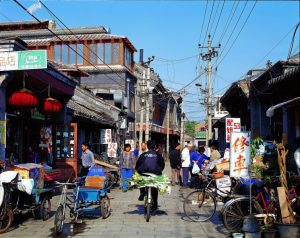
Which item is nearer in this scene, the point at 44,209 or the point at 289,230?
the point at 289,230

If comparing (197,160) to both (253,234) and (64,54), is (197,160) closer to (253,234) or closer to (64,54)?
(253,234)

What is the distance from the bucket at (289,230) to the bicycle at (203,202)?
2454mm

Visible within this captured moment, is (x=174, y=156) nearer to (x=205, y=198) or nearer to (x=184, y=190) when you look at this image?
(x=184, y=190)

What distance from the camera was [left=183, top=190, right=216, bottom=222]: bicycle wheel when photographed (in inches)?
409

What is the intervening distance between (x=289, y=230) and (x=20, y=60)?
26.6ft

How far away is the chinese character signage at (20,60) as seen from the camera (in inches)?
460

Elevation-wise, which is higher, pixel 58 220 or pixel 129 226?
pixel 58 220

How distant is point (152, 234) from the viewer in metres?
8.92

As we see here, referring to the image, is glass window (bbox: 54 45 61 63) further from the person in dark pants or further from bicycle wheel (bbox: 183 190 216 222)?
bicycle wheel (bbox: 183 190 216 222)

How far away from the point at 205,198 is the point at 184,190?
7.53 m

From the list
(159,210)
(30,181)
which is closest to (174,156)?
(159,210)

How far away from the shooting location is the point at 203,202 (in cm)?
1065

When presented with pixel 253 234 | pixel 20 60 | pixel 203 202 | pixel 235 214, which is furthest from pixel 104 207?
pixel 20 60

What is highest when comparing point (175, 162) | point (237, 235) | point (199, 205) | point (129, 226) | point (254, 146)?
point (254, 146)
